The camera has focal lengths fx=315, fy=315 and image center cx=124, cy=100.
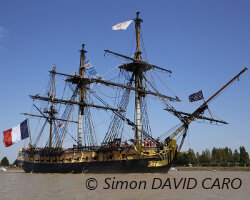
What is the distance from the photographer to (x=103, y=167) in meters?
45.1

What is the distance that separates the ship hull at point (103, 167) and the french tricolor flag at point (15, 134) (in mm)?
8942

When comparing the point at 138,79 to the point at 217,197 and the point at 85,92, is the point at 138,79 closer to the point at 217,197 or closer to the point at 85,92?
the point at 85,92

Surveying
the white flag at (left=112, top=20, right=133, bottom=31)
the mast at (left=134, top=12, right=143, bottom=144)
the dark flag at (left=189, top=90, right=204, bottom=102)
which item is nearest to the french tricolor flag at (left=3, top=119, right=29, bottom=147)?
the mast at (left=134, top=12, right=143, bottom=144)

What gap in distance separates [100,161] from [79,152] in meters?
5.41

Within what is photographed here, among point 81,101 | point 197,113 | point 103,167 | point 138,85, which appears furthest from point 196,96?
point 81,101

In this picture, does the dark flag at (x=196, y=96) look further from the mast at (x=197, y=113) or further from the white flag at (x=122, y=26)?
the white flag at (x=122, y=26)

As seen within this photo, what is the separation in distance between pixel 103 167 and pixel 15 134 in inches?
561

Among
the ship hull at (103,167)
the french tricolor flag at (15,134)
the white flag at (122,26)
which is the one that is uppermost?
the white flag at (122,26)

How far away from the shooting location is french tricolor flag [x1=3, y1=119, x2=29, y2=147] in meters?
47.0

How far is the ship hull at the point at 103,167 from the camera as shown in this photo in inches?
1606

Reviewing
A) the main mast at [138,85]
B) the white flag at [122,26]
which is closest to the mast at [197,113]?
the main mast at [138,85]

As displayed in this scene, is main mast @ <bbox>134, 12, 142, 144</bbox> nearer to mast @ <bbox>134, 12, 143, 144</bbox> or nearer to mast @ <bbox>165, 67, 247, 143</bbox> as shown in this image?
mast @ <bbox>134, 12, 143, 144</bbox>

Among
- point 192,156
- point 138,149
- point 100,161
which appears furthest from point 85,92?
point 192,156

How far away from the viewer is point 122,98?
5066cm
